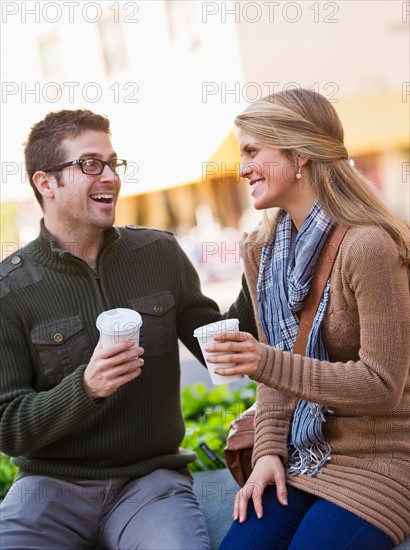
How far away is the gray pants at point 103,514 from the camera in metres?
2.45

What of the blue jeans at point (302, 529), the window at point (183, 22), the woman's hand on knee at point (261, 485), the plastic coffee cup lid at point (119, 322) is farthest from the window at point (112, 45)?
the blue jeans at point (302, 529)

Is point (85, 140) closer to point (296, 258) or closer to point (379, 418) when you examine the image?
point (296, 258)

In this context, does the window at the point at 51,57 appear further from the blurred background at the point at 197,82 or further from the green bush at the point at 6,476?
the green bush at the point at 6,476

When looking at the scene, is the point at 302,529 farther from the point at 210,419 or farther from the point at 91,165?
the point at 210,419

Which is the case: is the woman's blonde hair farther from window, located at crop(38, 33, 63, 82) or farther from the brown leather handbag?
window, located at crop(38, 33, 63, 82)

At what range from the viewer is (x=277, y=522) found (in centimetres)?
231

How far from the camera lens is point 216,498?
3.03 metres

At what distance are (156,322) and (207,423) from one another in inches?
50.1

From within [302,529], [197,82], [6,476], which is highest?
[197,82]

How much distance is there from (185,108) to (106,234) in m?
13.5

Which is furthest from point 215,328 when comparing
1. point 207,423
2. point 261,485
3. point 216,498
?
point 207,423

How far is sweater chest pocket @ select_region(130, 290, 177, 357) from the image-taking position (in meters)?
2.85

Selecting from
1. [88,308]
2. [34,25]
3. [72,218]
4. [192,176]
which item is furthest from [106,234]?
[34,25]

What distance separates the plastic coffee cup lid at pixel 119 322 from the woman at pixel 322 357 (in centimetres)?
28
